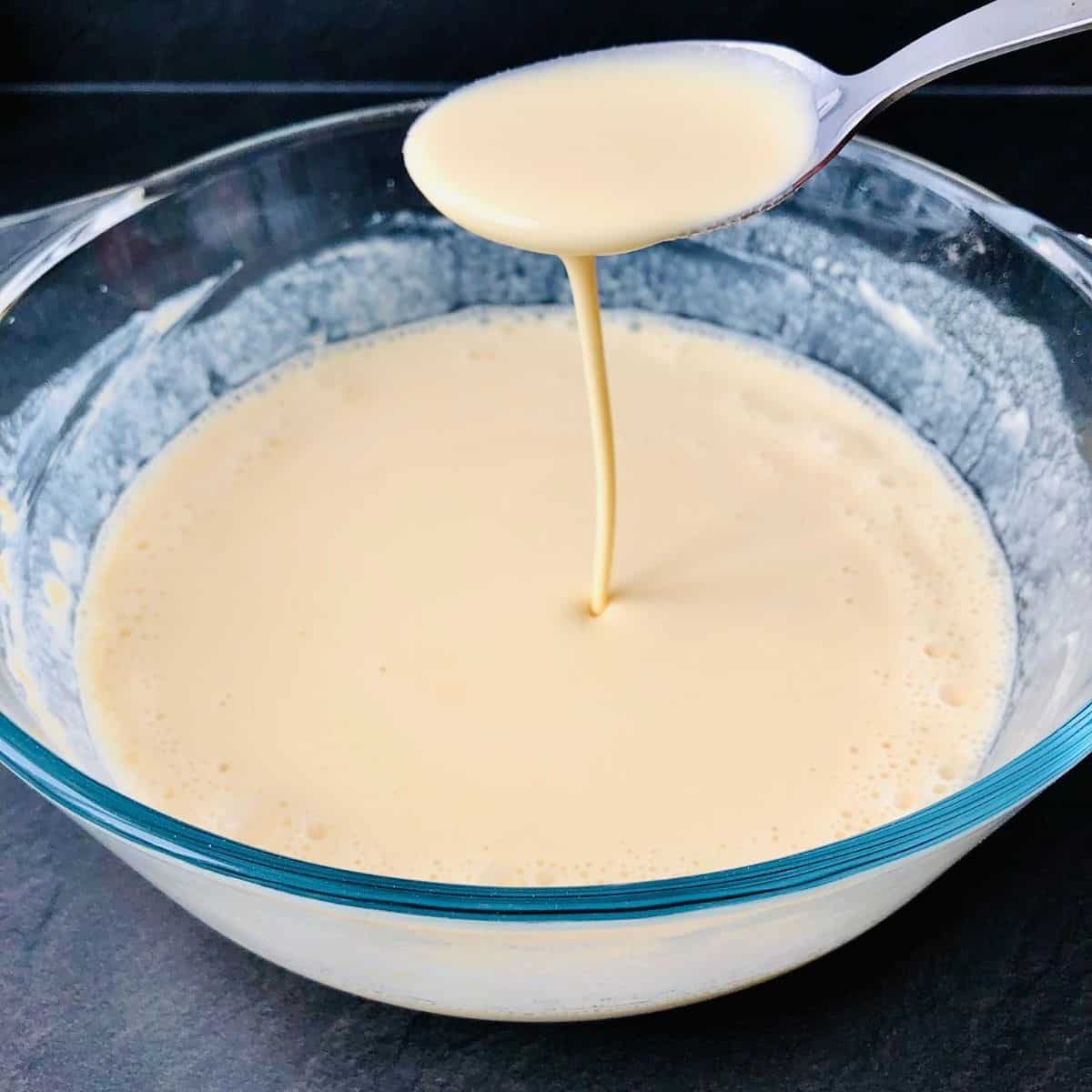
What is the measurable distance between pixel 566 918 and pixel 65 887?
1.59ft

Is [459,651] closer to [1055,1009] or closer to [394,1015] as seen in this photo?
[394,1015]

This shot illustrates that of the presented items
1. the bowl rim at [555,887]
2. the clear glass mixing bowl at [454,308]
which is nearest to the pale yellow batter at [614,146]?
the clear glass mixing bowl at [454,308]

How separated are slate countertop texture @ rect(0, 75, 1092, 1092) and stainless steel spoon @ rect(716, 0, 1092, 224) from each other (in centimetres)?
52

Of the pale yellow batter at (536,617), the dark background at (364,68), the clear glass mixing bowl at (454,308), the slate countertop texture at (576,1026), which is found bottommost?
the slate countertop texture at (576,1026)

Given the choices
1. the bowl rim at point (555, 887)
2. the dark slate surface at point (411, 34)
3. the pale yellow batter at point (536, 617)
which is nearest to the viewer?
the bowl rim at point (555, 887)

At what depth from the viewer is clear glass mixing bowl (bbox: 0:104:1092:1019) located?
70 centimetres

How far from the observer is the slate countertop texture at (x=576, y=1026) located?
86 cm

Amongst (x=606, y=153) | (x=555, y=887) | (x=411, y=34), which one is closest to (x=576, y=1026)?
(x=555, y=887)

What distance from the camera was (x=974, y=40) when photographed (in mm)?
932

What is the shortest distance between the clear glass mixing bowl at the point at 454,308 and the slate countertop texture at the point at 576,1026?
0.06 m

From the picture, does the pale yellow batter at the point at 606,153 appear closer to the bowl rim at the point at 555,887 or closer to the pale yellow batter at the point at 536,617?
the pale yellow batter at the point at 536,617

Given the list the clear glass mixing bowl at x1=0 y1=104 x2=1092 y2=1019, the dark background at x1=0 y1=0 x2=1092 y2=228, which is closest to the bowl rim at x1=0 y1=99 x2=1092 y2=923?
the clear glass mixing bowl at x1=0 y1=104 x2=1092 y2=1019

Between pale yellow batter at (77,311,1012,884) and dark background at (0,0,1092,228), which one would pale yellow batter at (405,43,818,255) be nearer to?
pale yellow batter at (77,311,1012,884)

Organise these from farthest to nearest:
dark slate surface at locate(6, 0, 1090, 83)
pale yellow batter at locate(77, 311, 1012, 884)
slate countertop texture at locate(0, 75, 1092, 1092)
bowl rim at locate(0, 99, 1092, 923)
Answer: dark slate surface at locate(6, 0, 1090, 83) → pale yellow batter at locate(77, 311, 1012, 884) → slate countertop texture at locate(0, 75, 1092, 1092) → bowl rim at locate(0, 99, 1092, 923)
